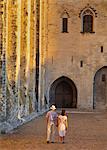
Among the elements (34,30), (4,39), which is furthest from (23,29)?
(4,39)

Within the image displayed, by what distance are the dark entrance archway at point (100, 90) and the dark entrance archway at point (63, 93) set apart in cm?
151

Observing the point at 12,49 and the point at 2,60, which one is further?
the point at 12,49

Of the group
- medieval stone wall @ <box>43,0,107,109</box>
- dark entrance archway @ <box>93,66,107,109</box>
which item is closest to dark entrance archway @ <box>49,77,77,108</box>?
medieval stone wall @ <box>43,0,107,109</box>

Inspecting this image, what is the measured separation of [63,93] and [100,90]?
2.71 metres

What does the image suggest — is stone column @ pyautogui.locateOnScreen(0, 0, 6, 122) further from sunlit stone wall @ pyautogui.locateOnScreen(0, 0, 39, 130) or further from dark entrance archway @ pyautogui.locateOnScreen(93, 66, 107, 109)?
dark entrance archway @ pyautogui.locateOnScreen(93, 66, 107, 109)

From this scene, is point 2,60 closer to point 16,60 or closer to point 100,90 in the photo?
point 16,60

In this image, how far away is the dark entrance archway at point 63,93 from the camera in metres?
40.0

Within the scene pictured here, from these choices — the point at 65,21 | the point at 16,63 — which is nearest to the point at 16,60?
the point at 16,63

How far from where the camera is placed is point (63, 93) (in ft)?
133

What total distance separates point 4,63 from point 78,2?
2050 centimetres

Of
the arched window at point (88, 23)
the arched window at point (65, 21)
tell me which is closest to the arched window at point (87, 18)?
the arched window at point (88, 23)

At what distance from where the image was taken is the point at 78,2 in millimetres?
40125

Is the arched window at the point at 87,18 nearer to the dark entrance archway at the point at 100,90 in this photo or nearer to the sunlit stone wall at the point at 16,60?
the dark entrance archway at the point at 100,90

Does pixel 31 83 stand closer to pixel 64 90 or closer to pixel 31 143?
pixel 64 90
